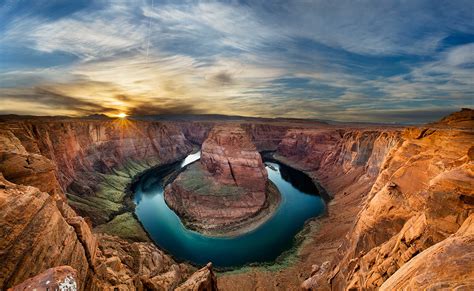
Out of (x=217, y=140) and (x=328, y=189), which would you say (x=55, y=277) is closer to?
(x=217, y=140)

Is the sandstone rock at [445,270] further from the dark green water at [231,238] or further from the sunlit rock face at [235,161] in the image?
the sunlit rock face at [235,161]

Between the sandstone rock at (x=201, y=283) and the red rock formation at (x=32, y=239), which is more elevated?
the red rock formation at (x=32, y=239)

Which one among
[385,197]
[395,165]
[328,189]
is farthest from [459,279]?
[328,189]

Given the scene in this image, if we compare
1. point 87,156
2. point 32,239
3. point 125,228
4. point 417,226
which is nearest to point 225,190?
point 125,228

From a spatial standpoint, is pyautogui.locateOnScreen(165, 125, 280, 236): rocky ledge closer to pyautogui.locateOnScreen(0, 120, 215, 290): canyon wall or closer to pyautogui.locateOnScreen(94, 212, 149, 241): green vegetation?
pyautogui.locateOnScreen(94, 212, 149, 241): green vegetation

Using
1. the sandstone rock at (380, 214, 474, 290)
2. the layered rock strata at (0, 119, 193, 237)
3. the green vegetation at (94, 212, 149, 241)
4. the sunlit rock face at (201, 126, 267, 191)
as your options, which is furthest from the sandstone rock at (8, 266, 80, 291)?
the sunlit rock face at (201, 126, 267, 191)

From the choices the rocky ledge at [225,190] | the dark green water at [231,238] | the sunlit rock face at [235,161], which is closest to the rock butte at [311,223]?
the sunlit rock face at [235,161]
